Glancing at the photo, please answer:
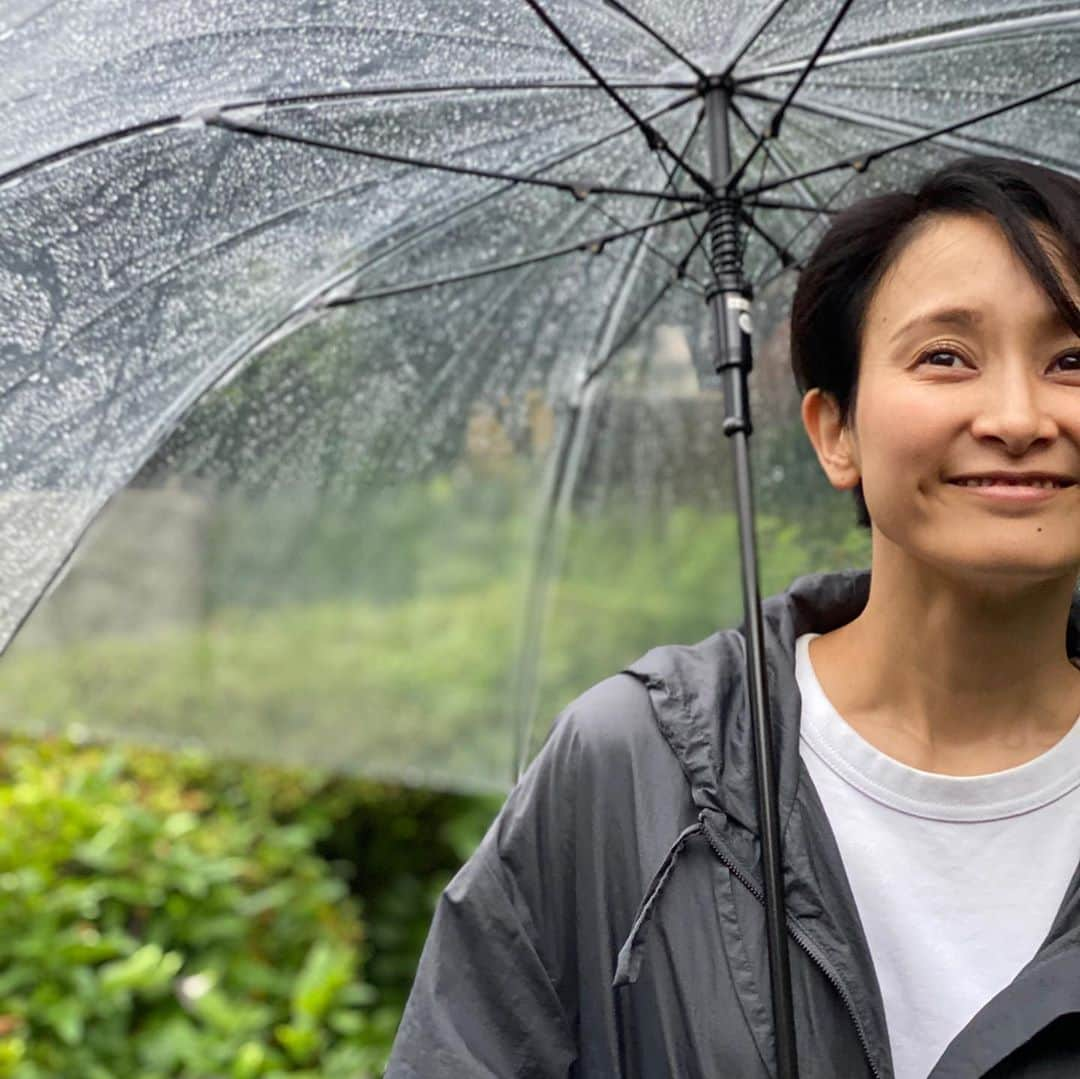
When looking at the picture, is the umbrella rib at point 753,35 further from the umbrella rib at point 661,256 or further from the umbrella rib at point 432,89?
the umbrella rib at point 661,256

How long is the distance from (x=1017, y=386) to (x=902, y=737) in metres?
0.48

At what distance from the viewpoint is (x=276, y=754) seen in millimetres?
3855

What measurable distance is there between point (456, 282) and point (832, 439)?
3.00 feet

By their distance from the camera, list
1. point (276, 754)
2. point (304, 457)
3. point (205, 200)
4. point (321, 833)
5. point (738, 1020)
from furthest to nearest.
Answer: point (321, 833) → point (276, 754) → point (304, 457) → point (205, 200) → point (738, 1020)

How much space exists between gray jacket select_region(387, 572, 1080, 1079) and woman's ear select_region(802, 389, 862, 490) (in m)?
0.30

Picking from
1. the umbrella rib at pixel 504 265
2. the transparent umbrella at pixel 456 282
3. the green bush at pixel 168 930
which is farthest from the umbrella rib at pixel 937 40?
the green bush at pixel 168 930

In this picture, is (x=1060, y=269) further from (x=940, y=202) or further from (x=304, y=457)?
(x=304, y=457)

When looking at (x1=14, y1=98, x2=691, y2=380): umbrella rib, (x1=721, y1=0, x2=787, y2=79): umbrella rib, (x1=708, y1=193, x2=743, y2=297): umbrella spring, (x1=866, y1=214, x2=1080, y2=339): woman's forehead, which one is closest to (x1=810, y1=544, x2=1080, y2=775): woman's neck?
(x1=866, y1=214, x2=1080, y2=339): woman's forehead

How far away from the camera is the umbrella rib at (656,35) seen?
2.00 m

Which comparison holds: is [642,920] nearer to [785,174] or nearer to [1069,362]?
[1069,362]

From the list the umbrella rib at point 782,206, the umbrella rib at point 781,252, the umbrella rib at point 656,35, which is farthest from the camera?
the umbrella rib at point 781,252

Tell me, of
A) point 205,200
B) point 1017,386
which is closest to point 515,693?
point 205,200

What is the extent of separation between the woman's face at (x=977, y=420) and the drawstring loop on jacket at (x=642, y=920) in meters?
0.45

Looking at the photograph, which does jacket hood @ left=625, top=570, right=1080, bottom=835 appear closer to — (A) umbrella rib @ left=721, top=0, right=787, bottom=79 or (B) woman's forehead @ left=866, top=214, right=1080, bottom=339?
(B) woman's forehead @ left=866, top=214, right=1080, bottom=339
